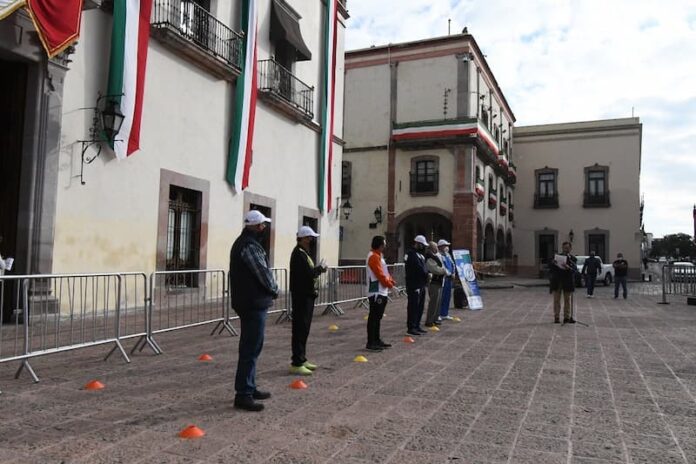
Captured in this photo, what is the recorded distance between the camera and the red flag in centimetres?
778

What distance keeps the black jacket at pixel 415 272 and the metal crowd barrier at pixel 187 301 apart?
3.00 metres

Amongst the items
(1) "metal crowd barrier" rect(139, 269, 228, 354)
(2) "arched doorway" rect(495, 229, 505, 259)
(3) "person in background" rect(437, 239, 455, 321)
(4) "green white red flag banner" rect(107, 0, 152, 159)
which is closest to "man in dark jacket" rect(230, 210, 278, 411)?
(1) "metal crowd barrier" rect(139, 269, 228, 354)

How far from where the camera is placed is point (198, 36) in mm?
12258

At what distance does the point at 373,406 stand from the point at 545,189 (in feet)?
122

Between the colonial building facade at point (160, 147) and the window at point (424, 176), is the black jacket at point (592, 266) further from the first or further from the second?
the colonial building facade at point (160, 147)

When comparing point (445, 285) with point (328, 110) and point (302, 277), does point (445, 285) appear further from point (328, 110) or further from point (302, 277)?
point (328, 110)

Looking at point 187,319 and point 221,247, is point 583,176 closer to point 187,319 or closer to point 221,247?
point 221,247

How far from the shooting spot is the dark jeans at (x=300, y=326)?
6.23 meters

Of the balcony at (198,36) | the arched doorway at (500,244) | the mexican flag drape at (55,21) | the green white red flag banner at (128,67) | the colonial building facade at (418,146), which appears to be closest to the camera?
the mexican flag drape at (55,21)

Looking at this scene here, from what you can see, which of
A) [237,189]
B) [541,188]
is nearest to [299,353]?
[237,189]

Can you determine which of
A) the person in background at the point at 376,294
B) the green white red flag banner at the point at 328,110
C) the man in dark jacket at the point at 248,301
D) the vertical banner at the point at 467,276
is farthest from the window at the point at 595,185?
the man in dark jacket at the point at 248,301

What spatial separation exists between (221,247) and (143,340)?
6.33m

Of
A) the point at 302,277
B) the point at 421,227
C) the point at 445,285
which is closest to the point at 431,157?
the point at 421,227

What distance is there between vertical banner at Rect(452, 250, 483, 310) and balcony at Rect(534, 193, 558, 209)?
27210 mm
